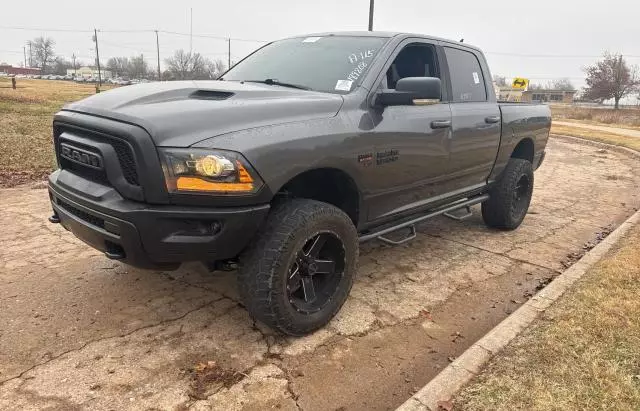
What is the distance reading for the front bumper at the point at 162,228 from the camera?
2559mm

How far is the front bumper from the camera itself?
2.56 metres

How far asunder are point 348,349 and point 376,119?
1.51 metres

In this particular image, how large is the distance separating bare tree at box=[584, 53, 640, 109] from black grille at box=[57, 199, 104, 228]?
169 feet

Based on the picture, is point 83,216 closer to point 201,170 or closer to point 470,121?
point 201,170

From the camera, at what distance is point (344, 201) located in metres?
3.48

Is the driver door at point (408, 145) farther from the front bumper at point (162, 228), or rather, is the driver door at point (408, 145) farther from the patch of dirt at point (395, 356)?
the front bumper at point (162, 228)

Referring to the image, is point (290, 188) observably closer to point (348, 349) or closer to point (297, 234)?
point (297, 234)

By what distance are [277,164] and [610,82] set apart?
169 feet

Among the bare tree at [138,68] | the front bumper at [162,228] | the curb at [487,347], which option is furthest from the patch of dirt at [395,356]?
the bare tree at [138,68]

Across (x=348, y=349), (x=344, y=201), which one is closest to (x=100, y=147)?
(x=344, y=201)

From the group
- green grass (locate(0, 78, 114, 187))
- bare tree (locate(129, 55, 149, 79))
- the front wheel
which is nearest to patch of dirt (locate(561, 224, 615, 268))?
the front wheel

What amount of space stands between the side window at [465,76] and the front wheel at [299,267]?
200 centimetres

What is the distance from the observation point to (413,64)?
4188 millimetres

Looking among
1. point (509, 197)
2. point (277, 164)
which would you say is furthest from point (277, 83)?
point (509, 197)
